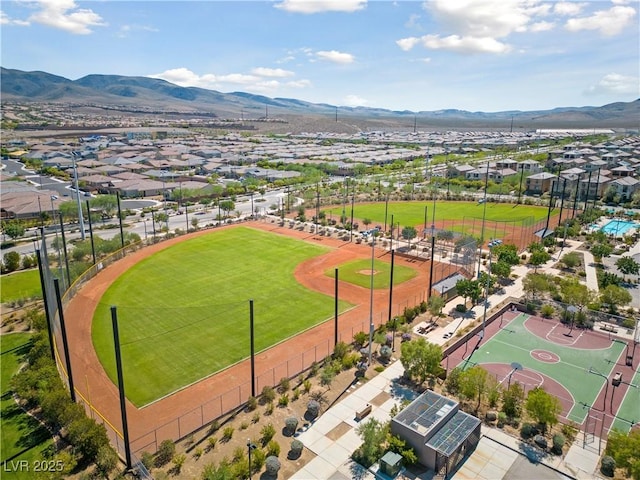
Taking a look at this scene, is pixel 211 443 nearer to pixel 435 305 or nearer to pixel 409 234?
pixel 435 305

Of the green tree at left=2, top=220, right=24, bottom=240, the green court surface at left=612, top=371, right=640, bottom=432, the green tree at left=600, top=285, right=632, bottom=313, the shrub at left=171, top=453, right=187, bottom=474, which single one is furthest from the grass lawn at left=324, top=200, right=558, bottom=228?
the shrub at left=171, top=453, right=187, bottom=474

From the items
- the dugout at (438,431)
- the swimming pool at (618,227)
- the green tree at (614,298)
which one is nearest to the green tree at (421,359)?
the dugout at (438,431)

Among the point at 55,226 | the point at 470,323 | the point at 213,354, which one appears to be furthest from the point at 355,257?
the point at 55,226

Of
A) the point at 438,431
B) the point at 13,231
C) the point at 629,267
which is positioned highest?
the point at 13,231

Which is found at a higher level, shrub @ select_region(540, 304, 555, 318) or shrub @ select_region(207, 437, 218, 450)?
shrub @ select_region(540, 304, 555, 318)

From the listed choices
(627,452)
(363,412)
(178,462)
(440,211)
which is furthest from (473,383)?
(440,211)

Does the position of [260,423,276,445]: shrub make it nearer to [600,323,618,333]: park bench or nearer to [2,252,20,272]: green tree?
[600,323,618,333]: park bench
